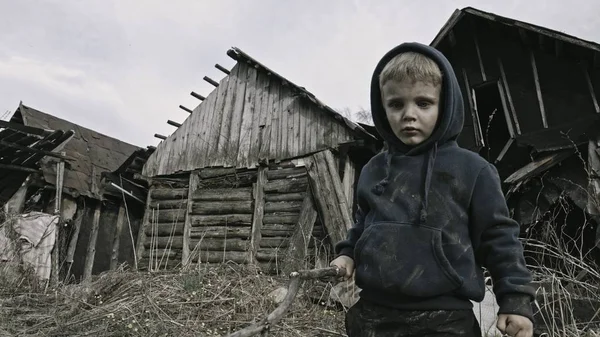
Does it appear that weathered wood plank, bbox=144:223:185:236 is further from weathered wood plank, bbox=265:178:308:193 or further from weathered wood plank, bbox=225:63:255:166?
weathered wood plank, bbox=265:178:308:193

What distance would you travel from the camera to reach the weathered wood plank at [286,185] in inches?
356

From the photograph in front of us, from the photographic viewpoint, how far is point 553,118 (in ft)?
26.4

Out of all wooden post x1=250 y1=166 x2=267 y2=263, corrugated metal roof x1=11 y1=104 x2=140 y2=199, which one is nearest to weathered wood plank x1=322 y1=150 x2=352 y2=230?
wooden post x1=250 y1=166 x2=267 y2=263

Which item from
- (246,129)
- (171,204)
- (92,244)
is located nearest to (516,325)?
(246,129)

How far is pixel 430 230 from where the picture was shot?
1677 millimetres

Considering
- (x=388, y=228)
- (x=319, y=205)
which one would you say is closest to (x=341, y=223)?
(x=319, y=205)

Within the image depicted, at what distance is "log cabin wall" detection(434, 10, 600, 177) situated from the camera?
304 inches

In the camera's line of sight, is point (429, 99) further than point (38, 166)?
No

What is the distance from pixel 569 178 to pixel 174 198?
795cm

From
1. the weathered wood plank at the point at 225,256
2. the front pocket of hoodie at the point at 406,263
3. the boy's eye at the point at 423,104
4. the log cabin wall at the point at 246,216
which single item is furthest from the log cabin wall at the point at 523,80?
the front pocket of hoodie at the point at 406,263

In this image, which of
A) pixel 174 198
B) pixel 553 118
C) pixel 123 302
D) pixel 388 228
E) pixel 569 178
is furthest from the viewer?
pixel 174 198

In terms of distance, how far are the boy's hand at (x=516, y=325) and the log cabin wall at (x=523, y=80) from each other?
671 cm

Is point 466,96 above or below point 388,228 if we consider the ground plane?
above

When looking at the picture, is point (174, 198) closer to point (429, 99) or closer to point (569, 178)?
point (569, 178)
